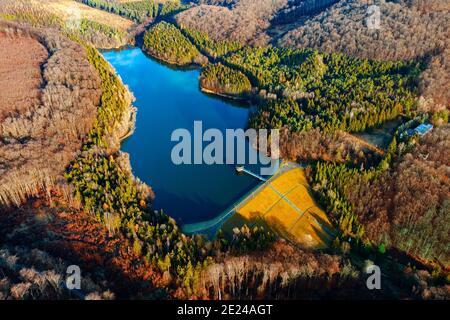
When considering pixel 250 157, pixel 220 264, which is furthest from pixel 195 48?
pixel 220 264

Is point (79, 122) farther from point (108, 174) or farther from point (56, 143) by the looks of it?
point (108, 174)

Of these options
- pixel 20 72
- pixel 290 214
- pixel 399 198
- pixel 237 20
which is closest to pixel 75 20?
pixel 20 72

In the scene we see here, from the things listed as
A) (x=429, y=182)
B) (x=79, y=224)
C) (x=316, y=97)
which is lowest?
(x=79, y=224)

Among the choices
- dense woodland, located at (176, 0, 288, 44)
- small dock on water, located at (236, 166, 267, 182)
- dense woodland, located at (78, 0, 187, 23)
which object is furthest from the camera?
dense woodland, located at (78, 0, 187, 23)

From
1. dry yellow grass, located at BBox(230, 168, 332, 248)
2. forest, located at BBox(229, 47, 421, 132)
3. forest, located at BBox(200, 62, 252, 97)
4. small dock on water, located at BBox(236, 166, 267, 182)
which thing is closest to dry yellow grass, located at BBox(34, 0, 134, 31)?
forest, located at BBox(200, 62, 252, 97)

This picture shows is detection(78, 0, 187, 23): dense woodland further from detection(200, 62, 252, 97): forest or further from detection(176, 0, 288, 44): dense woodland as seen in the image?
detection(200, 62, 252, 97): forest

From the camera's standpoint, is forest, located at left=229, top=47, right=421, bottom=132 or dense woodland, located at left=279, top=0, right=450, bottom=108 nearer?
forest, located at left=229, top=47, right=421, bottom=132
